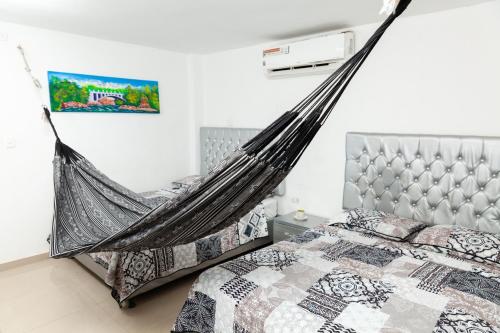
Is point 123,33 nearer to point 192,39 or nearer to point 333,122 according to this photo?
point 192,39

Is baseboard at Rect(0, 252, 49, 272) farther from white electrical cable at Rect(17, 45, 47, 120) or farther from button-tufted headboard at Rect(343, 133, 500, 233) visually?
button-tufted headboard at Rect(343, 133, 500, 233)

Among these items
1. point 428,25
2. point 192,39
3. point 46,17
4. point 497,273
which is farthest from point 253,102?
point 497,273

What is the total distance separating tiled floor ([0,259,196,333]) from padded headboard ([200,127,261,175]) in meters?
1.58

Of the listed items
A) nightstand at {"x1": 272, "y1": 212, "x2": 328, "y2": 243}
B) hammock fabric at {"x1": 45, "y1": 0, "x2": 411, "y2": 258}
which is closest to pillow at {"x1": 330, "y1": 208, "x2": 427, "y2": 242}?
nightstand at {"x1": 272, "y1": 212, "x2": 328, "y2": 243}

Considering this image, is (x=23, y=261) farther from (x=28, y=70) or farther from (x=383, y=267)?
(x=383, y=267)

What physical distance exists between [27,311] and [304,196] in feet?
8.18

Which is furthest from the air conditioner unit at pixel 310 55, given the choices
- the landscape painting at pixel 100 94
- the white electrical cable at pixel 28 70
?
the white electrical cable at pixel 28 70

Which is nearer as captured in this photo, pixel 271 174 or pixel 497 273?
pixel 271 174

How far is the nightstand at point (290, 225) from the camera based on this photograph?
9.50 feet

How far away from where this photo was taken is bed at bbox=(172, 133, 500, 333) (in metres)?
1.36

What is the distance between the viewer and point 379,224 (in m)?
2.30

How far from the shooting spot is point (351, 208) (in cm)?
278

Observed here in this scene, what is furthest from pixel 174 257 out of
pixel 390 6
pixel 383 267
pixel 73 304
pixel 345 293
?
pixel 390 6

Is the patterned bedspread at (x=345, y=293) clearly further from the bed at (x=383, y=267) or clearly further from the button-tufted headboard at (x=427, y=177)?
the button-tufted headboard at (x=427, y=177)
